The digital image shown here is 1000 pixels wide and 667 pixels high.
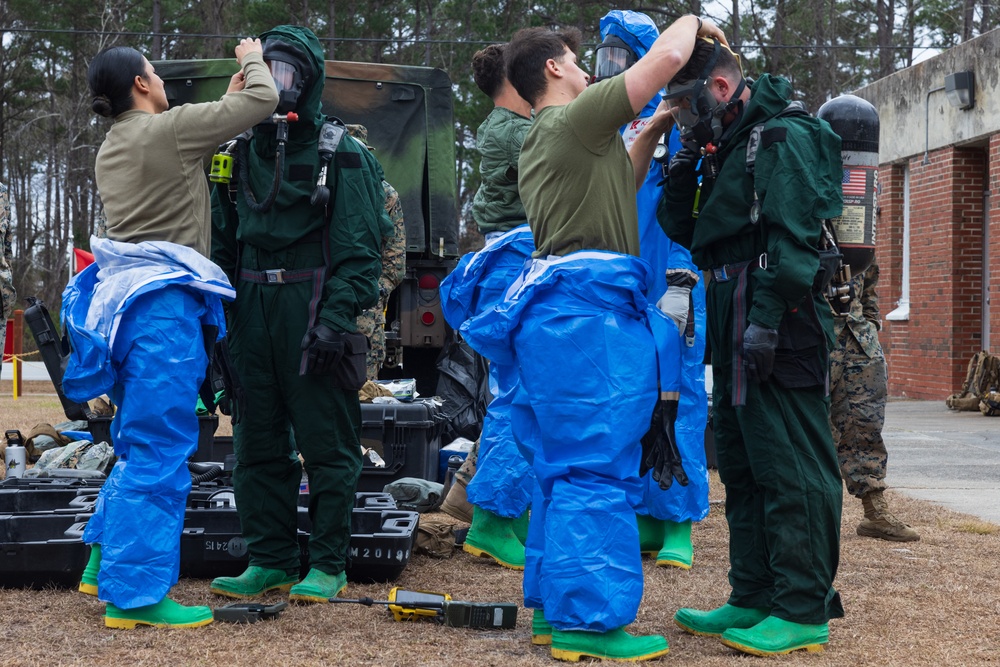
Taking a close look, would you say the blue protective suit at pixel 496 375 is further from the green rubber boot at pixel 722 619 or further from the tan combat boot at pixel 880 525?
the tan combat boot at pixel 880 525

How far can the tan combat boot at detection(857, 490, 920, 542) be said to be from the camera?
19.7 ft

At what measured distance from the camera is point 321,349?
14.6ft

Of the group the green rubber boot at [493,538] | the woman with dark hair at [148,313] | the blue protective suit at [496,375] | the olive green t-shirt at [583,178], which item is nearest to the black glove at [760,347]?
the olive green t-shirt at [583,178]

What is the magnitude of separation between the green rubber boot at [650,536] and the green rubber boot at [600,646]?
1802mm

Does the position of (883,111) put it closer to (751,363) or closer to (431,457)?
(431,457)

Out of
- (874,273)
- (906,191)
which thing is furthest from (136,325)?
(906,191)

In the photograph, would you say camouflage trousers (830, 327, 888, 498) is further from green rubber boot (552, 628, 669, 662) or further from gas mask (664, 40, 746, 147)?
green rubber boot (552, 628, 669, 662)

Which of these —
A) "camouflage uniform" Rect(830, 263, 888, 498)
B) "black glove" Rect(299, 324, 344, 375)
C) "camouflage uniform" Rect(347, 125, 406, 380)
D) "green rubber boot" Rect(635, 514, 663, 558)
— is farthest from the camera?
"camouflage uniform" Rect(347, 125, 406, 380)

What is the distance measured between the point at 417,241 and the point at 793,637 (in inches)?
232

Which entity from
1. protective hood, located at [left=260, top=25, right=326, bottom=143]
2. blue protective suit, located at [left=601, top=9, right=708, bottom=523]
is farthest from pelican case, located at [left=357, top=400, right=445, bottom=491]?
protective hood, located at [left=260, top=25, right=326, bottom=143]

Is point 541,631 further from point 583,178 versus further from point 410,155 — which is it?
point 410,155

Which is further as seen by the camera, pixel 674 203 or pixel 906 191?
pixel 906 191

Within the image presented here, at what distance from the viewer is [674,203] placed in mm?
4180

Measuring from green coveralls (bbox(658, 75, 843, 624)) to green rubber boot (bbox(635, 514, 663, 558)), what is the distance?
1.62m
